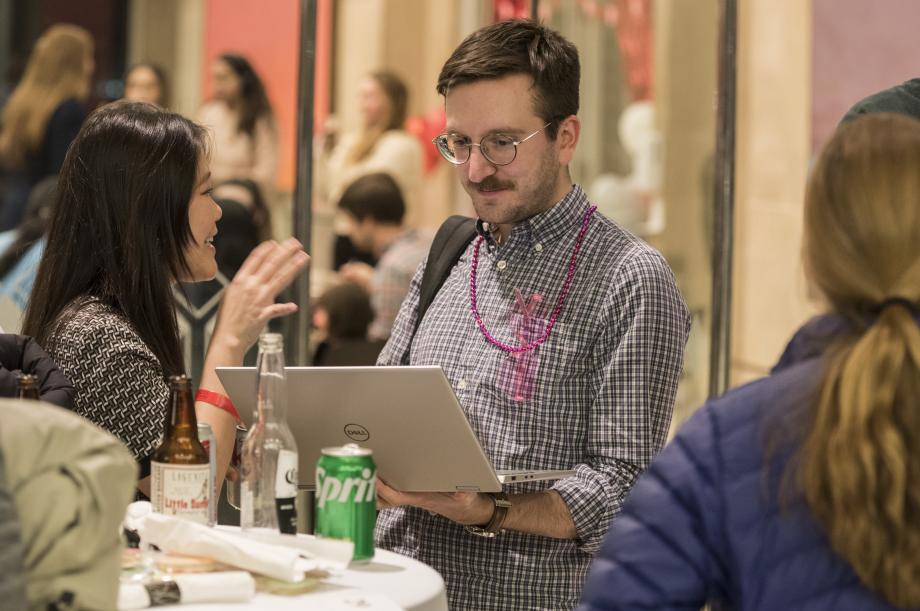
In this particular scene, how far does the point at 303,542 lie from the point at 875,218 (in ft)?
3.03

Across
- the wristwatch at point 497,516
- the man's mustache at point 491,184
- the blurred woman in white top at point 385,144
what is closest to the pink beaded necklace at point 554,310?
the man's mustache at point 491,184

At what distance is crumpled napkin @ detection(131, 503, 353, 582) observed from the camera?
1891 mm

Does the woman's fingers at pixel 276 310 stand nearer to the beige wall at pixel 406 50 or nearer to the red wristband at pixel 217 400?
the red wristband at pixel 217 400

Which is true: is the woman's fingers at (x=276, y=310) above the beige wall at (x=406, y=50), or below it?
below

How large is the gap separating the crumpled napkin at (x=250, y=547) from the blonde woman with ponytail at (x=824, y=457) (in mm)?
415

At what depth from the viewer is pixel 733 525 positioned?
1648 millimetres

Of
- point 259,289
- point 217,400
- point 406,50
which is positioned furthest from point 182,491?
point 406,50

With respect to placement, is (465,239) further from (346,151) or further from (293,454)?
(346,151)

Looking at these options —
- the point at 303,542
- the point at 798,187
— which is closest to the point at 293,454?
the point at 303,542

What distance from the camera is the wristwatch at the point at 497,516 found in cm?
245

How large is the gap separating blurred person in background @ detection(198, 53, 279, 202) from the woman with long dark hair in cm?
465

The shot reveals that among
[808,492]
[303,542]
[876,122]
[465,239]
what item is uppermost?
[876,122]

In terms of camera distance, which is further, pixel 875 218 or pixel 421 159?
pixel 421 159

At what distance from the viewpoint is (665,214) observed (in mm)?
8094
